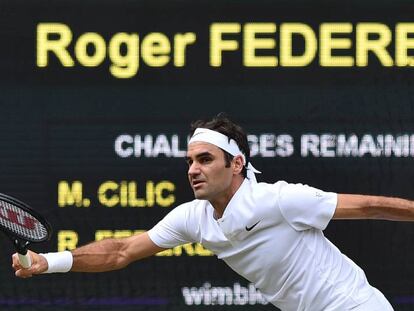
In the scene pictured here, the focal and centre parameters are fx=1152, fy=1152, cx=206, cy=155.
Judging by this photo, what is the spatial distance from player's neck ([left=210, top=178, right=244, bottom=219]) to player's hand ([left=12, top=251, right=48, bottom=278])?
70 cm

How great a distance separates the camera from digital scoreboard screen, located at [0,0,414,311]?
5.83 m

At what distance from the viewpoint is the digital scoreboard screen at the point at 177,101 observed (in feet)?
19.1

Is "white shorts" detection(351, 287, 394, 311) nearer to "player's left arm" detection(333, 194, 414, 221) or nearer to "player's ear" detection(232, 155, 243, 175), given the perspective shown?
"player's left arm" detection(333, 194, 414, 221)

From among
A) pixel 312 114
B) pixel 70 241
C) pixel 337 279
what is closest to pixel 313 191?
pixel 337 279

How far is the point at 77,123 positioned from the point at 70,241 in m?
0.60

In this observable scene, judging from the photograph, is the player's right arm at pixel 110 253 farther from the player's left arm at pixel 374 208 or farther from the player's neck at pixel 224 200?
the player's left arm at pixel 374 208

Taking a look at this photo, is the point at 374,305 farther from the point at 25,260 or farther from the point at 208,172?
the point at 25,260

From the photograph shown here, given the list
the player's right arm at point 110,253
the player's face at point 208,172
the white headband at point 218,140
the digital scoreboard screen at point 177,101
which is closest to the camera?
the player's face at point 208,172

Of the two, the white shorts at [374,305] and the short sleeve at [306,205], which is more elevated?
the short sleeve at [306,205]

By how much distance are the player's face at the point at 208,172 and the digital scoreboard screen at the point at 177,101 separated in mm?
1305

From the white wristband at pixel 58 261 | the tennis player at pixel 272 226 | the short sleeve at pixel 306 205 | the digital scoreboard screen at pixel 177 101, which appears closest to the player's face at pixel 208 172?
the tennis player at pixel 272 226

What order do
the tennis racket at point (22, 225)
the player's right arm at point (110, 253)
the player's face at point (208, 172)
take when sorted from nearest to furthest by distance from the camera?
the tennis racket at point (22, 225)
the player's face at point (208, 172)
the player's right arm at point (110, 253)

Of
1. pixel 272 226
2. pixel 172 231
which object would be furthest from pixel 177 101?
pixel 272 226

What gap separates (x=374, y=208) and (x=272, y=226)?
0.41 m
